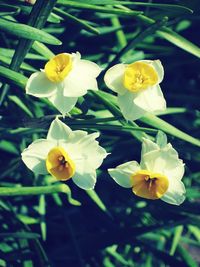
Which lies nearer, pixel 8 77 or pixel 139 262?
pixel 8 77

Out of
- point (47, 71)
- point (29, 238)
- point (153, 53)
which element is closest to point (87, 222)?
point (29, 238)

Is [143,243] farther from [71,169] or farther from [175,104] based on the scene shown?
[71,169]

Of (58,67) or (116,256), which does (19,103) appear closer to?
(58,67)

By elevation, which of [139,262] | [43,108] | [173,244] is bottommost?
[139,262]

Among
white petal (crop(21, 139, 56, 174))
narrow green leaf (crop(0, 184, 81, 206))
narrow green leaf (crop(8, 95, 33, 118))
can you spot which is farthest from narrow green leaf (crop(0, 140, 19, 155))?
white petal (crop(21, 139, 56, 174))

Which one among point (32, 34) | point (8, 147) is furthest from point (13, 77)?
point (8, 147)

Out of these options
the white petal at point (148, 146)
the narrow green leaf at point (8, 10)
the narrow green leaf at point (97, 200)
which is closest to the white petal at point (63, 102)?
the white petal at point (148, 146)
